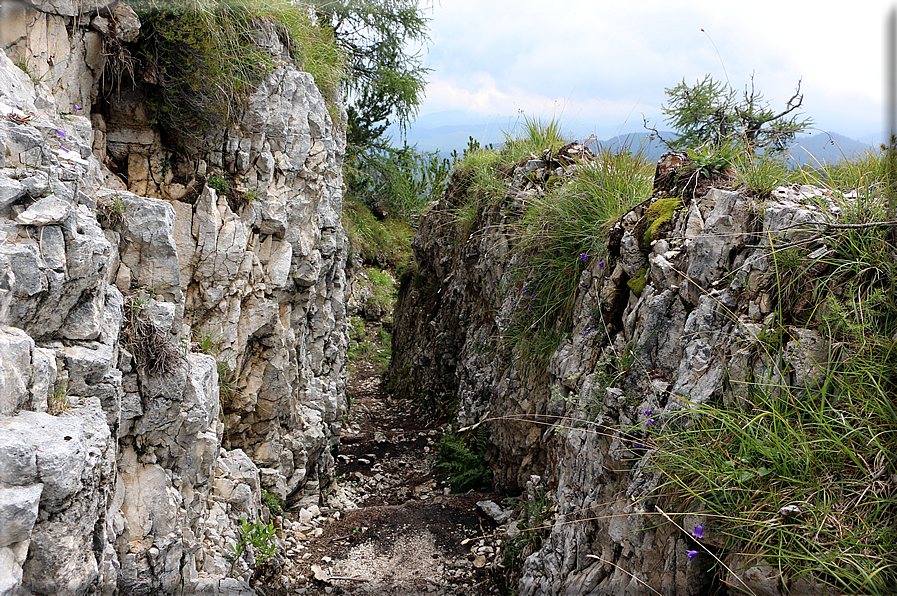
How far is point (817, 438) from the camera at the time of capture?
269 centimetres

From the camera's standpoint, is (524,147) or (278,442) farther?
(524,147)

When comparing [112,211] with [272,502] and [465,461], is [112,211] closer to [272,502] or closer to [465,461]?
[272,502]

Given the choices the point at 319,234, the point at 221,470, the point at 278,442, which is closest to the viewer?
the point at 221,470

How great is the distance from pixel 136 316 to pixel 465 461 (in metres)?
6.05

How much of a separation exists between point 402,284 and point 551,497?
1109cm

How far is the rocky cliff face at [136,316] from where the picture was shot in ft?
9.50

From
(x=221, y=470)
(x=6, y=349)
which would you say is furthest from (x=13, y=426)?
(x=221, y=470)

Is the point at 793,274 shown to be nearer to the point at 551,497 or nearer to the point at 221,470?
the point at 551,497

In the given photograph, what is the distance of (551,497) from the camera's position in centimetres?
584

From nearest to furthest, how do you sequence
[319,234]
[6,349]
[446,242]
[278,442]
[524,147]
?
[6,349], [278,442], [319,234], [524,147], [446,242]

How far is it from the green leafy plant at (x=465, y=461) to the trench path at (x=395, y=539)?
0.30m

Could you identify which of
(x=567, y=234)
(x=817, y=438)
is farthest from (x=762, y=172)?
(x=567, y=234)

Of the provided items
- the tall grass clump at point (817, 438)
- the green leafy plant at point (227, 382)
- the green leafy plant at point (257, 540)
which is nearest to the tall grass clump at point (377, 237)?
the green leafy plant at point (227, 382)

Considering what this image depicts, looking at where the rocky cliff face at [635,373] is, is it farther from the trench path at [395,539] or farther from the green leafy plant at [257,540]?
the green leafy plant at [257,540]
